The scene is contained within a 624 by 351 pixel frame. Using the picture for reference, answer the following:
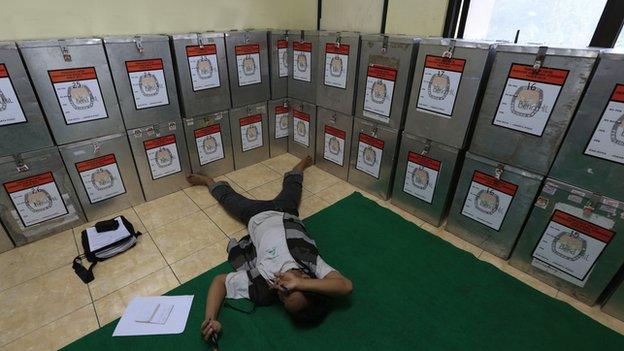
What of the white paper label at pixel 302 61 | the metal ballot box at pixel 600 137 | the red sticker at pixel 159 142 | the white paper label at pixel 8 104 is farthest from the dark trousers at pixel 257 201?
the metal ballot box at pixel 600 137

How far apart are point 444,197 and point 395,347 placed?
3.67ft

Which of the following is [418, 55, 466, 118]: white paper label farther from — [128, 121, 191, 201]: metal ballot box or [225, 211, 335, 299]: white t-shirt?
[128, 121, 191, 201]: metal ballot box

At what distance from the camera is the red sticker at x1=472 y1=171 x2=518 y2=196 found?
1880 millimetres

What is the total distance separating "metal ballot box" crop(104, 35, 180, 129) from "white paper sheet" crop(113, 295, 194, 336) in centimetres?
129

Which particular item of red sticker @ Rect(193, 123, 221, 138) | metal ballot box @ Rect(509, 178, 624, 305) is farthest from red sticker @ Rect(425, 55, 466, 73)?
red sticker @ Rect(193, 123, 221, 138)

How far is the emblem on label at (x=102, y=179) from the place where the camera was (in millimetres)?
2264

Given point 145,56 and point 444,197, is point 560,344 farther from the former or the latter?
point 145,56

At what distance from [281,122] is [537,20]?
2.22 metres

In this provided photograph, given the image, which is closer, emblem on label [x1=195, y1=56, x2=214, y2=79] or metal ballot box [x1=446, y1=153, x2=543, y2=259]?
metal ballot box [x1=446, y1=153, x2=543, y2=259]

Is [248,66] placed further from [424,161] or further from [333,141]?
[424,161]

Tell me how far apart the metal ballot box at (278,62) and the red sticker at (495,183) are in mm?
1935

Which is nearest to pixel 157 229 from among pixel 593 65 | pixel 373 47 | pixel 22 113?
pixel 22 113

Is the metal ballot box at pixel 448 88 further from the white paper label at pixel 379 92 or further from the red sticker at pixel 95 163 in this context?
the red sticker at pixel 95 163

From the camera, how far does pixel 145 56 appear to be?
220 cm
